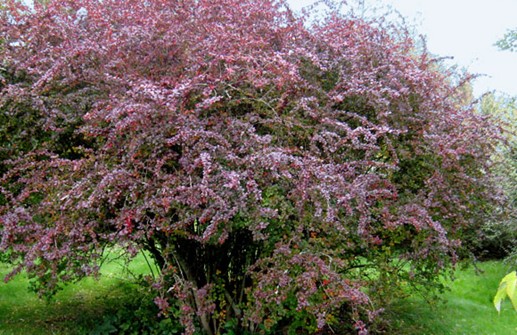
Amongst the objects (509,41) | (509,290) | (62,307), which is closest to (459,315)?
(62,307)

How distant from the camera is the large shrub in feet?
11.1

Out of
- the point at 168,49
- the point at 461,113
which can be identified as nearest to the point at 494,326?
the point at 461,113

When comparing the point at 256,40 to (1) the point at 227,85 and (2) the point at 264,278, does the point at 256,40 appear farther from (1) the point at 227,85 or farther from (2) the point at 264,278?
(2) the point at 264,278

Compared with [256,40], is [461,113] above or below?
below

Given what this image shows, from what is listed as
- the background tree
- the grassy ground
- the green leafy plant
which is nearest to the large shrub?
the grassy ground

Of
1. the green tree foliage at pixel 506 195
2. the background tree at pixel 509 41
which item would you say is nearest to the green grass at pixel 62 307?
the green tree foliage at pixel 506 195

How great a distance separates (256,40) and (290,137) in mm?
1015

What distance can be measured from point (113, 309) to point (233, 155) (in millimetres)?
3439

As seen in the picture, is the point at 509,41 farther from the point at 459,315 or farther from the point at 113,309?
the point at 113,309

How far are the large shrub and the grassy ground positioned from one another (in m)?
1.35

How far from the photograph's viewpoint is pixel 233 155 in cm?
343

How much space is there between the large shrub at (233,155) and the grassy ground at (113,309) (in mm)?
1351

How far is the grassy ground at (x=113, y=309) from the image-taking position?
546 centimetres

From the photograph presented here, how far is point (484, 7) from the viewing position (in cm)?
2091
